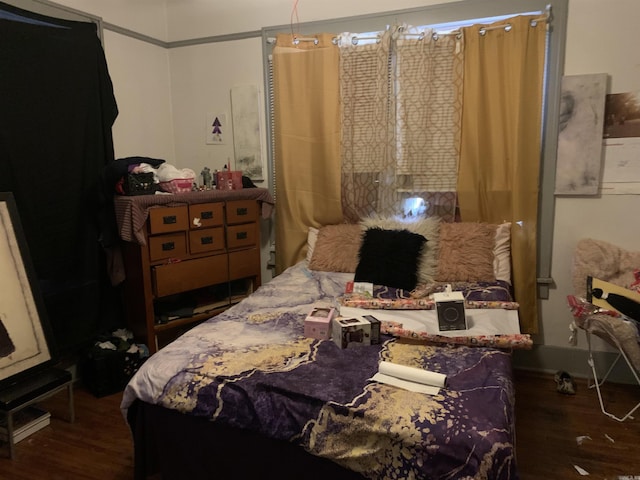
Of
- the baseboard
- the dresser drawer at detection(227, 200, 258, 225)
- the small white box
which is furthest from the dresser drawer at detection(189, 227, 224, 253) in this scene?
the baseboard

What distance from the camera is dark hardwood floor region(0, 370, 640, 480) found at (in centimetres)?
209

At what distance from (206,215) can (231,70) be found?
1.24 metres

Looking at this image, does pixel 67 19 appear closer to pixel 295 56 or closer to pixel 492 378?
pixel 295 56

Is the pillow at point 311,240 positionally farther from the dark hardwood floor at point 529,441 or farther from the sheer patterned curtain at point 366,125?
the dark hardwood floor at point 529,441

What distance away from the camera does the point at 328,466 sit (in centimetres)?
154

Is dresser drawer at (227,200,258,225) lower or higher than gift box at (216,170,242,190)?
lower

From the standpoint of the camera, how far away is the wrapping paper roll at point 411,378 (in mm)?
1579

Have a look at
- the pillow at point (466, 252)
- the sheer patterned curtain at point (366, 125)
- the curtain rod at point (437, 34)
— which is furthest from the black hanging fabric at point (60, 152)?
the pillow at point (466, 252)

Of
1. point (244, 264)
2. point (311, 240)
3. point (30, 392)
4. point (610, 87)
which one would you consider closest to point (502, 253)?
point (610, 87)

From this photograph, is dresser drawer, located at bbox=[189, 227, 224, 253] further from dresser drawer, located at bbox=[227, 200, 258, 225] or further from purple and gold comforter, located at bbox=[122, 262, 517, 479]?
purple and gold comforter, located at bbox=[122, 262, 517, 479]

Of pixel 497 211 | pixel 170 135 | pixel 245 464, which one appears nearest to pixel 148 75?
pixel 170 135

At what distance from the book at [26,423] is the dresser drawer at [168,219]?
44.8 inches

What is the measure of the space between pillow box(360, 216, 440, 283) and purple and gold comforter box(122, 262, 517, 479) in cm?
85

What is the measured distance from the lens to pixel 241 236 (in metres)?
3.25
